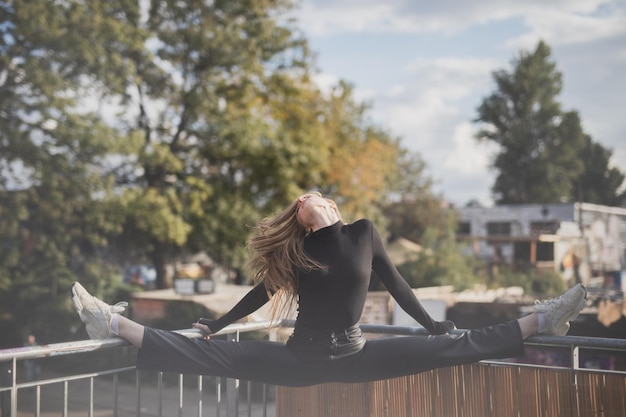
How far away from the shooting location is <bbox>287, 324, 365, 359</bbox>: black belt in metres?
3.54

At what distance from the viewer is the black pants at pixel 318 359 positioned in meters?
3.51

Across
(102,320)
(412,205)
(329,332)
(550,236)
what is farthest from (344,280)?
(412,205)

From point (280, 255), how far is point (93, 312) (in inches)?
38.5

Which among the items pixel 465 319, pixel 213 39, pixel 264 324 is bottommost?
pixel 465 319

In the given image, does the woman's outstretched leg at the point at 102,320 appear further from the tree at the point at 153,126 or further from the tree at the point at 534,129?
the tree at the point at 534,129

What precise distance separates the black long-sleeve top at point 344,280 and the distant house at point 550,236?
1400 inches

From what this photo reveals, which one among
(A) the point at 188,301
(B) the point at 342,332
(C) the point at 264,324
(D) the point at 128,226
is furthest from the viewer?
(D) the point at 128,226

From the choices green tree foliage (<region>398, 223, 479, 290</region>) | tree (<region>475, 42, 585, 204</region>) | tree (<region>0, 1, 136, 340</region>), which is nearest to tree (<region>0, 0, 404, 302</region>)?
tree (<region>0, 1, 136, 340</region>)

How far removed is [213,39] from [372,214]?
481 inches

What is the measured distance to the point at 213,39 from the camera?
2439 centimetres

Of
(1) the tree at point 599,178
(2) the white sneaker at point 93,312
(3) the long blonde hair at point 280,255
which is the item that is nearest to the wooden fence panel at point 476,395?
(3) the long blonde hair at point 280,255

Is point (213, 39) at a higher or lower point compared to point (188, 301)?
higher

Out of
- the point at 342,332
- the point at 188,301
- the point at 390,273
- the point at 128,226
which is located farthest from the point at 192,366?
the point at 128,226

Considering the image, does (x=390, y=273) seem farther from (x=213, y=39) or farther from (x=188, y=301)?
(x=213, y=39)
